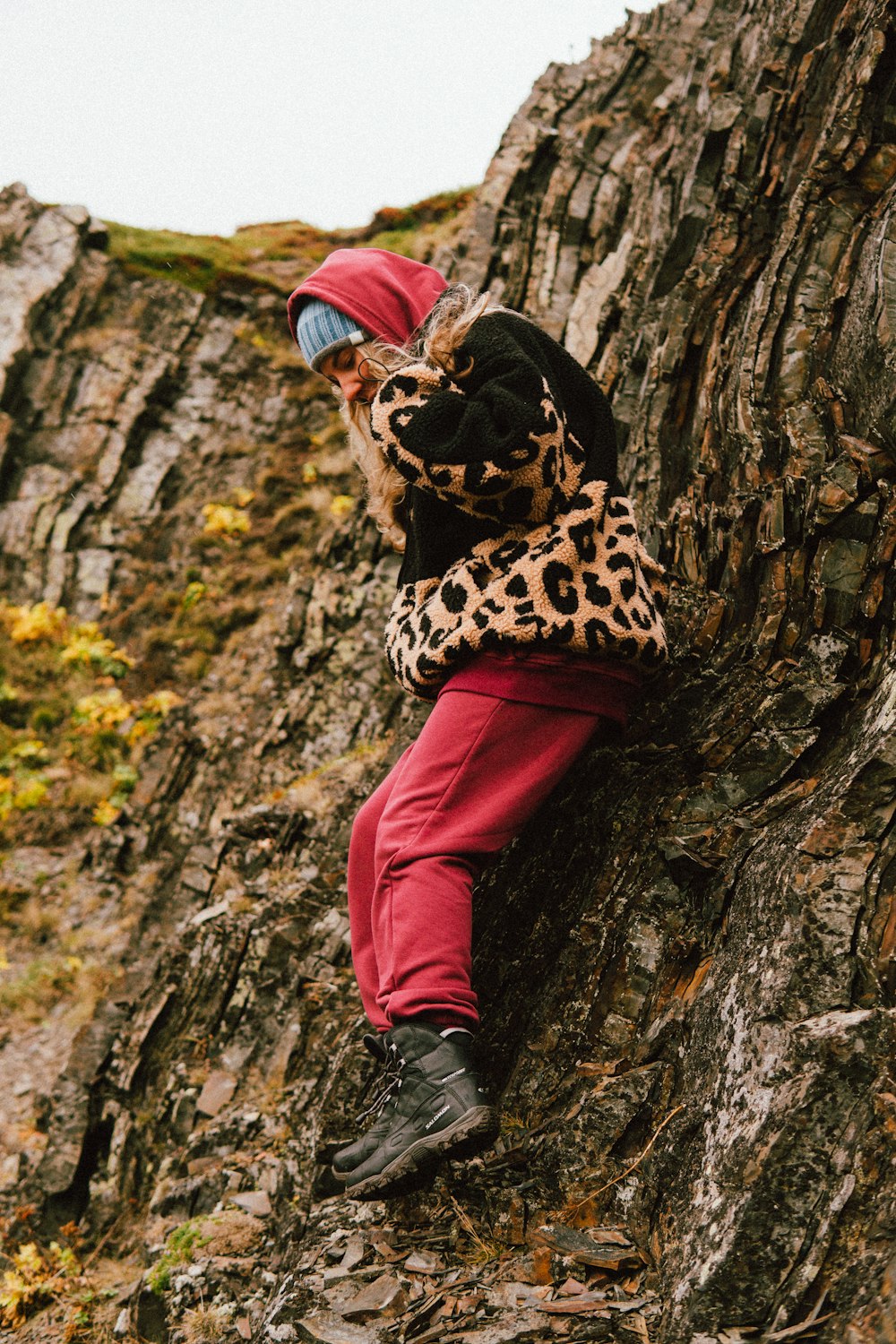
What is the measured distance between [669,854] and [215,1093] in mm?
3577

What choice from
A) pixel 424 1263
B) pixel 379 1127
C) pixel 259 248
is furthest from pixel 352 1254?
pixel 259 248

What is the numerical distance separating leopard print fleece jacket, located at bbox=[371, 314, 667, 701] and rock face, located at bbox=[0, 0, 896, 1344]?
75 centimetres


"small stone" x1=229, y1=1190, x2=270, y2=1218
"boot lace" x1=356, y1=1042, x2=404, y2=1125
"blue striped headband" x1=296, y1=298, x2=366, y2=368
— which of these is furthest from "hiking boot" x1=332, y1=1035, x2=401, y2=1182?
"blue striped headband" x1=296, y1=298, x2=366, y2=368

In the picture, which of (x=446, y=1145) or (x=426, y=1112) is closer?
(x=446, y=1145)

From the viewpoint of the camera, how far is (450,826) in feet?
10.3

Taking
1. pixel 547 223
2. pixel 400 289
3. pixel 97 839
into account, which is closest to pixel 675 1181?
pixel 400 289

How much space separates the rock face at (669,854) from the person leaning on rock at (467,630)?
0.48 metres

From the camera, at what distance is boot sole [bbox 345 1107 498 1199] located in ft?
9.04

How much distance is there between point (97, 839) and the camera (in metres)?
11.1

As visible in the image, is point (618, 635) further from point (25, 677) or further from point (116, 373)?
point (116, 373)

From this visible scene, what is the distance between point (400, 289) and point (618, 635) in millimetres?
1554

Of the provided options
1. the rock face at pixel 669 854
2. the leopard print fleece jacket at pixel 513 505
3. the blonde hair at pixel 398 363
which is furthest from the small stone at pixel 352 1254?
the blonde hair at pixel 398 363

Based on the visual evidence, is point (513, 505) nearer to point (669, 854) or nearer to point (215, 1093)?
point (669, 854)

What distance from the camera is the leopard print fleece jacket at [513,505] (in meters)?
3.01
